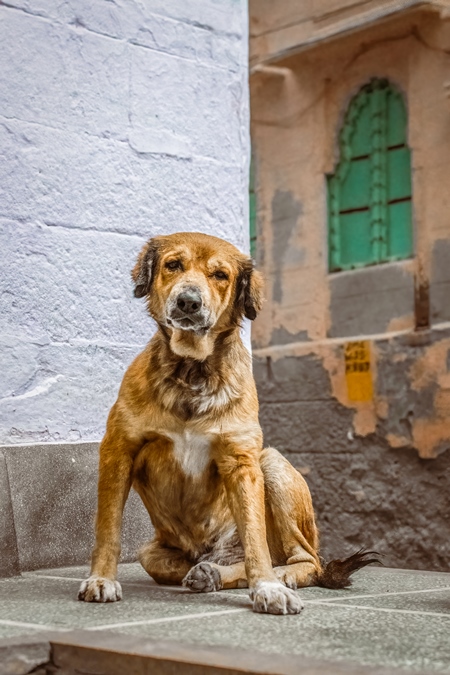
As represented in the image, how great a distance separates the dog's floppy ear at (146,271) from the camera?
12.2 feet

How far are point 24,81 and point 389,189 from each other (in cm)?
755

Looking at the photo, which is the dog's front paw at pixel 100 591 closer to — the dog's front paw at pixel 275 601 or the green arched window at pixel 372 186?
the dog's front paw at pixel 275 601

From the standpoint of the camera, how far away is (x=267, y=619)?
117 inches

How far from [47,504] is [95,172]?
158 cm

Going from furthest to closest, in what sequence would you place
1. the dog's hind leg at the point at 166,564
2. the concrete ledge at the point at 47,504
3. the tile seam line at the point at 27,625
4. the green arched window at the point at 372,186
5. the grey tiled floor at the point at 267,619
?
the green arched window at the point at 372,186 → the concrete ledge at the point at 47,504 → the dog's hind leg at the point at 166,564 → the tile seam line at the point at 27,625 → the grey tiled floor at the point at 267,619

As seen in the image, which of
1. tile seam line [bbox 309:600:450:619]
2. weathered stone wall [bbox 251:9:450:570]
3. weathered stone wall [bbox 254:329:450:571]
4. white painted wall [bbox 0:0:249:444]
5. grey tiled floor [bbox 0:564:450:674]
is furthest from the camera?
weathered stone wall [bbox 251:9:450:570]

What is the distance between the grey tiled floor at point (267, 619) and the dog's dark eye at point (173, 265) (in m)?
1.18

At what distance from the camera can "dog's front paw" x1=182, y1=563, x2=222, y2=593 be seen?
357 centimetres

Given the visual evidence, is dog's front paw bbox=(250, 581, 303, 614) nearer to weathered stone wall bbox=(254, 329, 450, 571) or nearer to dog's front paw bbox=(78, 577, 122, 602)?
dog's front paw bbox=(78, 577, 122, 602)

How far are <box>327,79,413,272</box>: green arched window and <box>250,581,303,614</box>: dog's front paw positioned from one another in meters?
8.38

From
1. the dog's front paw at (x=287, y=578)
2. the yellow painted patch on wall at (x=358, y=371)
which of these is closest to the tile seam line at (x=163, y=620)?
the dog's front paw at (x=287, y=578)

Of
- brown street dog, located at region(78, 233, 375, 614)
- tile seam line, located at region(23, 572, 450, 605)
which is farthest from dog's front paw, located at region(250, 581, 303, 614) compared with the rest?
tile seam line, located at region(23, 572, 450, 605)

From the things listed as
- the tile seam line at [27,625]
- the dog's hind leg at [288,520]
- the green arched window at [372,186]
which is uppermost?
the green arched window at [372,186]

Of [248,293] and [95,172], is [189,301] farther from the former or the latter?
[95,172]
